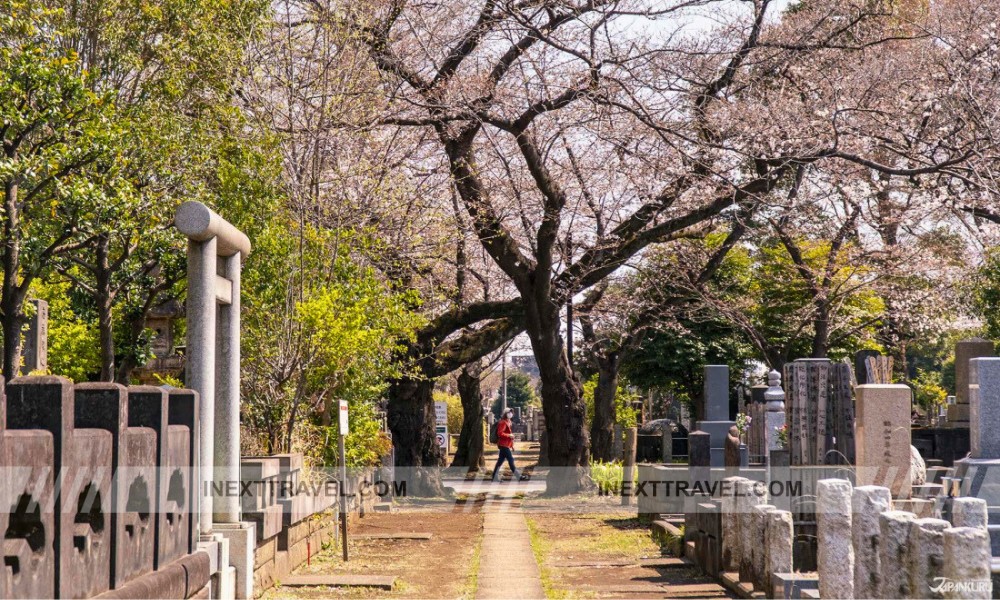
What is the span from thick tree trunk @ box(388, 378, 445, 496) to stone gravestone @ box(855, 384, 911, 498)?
12.3m

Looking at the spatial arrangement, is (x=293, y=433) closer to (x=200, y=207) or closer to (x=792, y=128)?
(x=200, y=207)

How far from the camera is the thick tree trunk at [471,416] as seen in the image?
2972cm

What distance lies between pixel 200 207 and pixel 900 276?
853 inches

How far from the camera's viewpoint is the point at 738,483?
10227mm

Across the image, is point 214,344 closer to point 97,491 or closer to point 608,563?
point 97,491

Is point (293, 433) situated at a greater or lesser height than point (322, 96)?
lesser

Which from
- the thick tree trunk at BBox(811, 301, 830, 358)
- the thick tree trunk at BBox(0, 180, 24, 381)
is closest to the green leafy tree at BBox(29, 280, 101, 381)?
the thick tree trunk at BBox(0, 180, 24, 381)

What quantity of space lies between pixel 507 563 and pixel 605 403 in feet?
56.4

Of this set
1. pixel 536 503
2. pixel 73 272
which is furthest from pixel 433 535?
pixel 73 272

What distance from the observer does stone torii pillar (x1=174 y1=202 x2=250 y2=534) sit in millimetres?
7816

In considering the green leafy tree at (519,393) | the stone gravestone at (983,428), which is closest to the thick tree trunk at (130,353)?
the stone gravestone at (983,428)

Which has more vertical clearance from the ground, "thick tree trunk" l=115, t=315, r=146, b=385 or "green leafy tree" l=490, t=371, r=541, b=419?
"thick tree trunk" l=115, t=315, r=146, b=385

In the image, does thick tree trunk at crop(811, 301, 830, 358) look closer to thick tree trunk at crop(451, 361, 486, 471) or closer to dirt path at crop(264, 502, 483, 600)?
thick tree trunk at crop(451, 361, 486, 471)

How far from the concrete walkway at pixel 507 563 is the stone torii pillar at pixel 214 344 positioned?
9.33 ft
